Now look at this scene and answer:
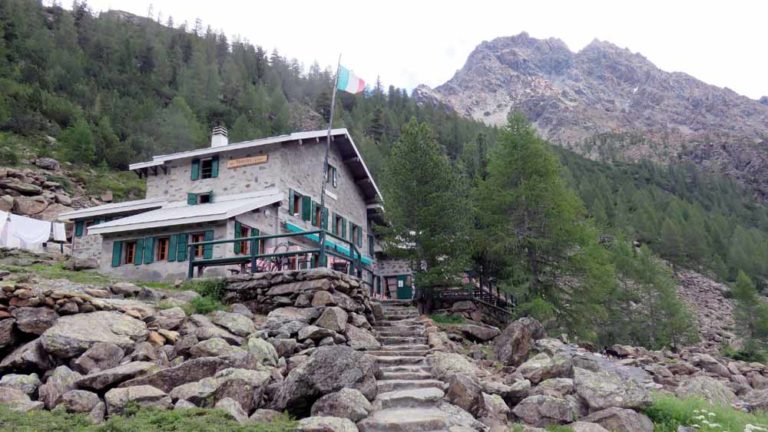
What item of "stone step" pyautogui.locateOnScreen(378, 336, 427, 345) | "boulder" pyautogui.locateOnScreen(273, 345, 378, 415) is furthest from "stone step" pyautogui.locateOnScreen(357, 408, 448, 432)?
"stone step" pyautogui.locateOnScreen(378, 336, 427, 345)

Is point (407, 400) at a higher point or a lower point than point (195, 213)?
lower

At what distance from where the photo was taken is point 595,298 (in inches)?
847

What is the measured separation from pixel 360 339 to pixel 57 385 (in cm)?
633

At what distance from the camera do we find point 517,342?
557 inches

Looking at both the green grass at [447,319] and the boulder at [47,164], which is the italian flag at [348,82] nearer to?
the green grass at [447,319]

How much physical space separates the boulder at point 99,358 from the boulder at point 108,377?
632 mm

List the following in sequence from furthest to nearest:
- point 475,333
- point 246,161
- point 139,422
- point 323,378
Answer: point 246,161 < point 475,333 < point 323,378 < point 139,422

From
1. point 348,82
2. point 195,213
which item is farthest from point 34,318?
point 348,82

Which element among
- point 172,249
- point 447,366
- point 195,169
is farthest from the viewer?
point 195,169

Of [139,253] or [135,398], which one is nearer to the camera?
[135,398]

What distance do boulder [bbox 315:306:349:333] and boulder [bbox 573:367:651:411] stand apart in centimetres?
519

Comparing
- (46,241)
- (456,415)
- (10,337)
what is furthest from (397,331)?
(46,241)

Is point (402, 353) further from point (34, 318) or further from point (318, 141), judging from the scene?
point (318, 141)

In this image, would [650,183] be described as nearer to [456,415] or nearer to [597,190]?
[597,190]
